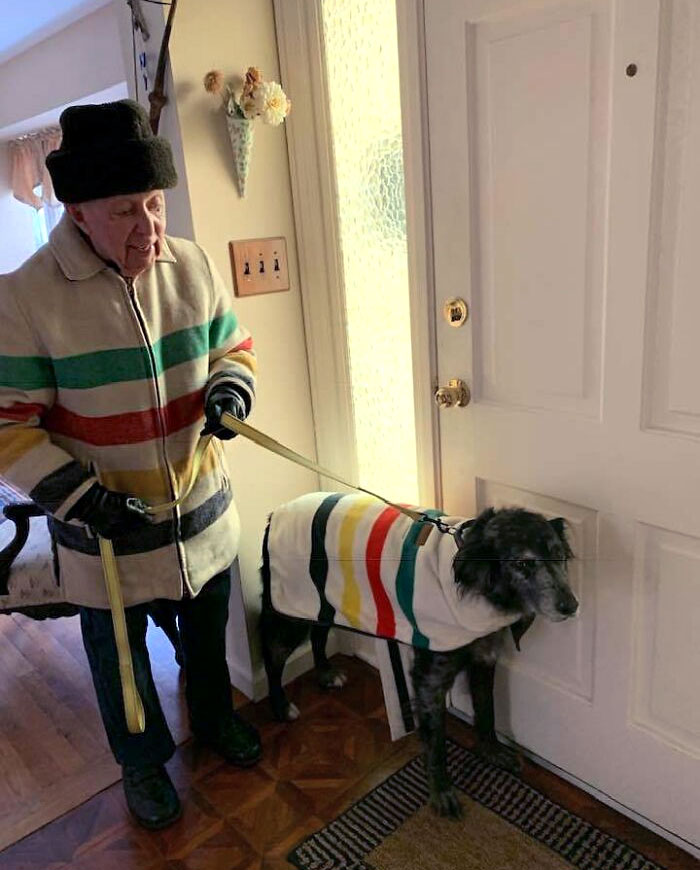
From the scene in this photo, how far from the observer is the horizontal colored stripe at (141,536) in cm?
153

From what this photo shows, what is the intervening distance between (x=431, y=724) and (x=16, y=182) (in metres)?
4.04

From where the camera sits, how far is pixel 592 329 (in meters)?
1.42

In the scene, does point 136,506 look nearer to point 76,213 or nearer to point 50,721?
point 76,213

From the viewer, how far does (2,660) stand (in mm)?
2383

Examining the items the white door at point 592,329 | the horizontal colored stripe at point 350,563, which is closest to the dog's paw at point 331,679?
the horizontal colored stripe at point 350,563

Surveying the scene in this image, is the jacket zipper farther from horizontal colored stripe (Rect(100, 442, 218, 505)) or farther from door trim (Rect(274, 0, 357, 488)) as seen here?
door trim (Rect(274, 0, 357, 488))

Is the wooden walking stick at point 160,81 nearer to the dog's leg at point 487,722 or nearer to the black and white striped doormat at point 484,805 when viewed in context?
the dog's leg at point 487,722

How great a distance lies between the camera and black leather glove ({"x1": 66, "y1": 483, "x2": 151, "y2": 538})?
4.57 ft

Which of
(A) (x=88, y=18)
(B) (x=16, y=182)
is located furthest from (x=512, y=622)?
(B) (x=16, y=182)

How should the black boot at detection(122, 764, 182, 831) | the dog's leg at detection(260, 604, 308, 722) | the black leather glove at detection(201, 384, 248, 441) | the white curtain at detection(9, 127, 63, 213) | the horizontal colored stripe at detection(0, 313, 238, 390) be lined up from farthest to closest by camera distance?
the white curtain at detection(9, 127, 63, 213) → the dog's leg at detection(260, 604, 308, 722) → the black boot at detection(122, 764, 182, 831) → the black leather glove at detection(201, 384, 248, 441) → the horizontal colored stripe at detection(0, 313, 238, 390)

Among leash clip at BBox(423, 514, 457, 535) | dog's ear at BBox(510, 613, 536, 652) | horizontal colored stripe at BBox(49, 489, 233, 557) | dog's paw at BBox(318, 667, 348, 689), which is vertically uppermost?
horizontal colored stripe at BBox(49, 489, 233, 557)

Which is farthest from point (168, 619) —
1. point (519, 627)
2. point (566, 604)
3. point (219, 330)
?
point (566, 604)

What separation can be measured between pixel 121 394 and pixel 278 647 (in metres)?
0.88

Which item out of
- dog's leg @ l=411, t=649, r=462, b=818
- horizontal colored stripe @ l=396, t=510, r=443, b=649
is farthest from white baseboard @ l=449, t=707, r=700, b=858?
horizontal colored stripe @ l=396, t=510, r=443, b=649
